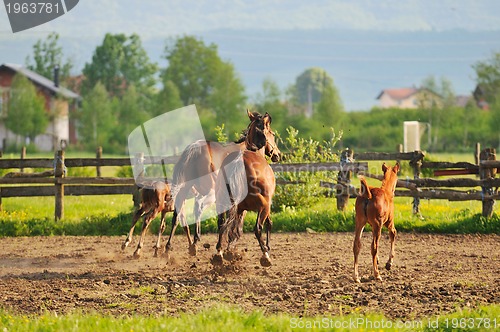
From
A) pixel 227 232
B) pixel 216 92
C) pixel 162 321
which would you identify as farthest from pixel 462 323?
pixel 216 92

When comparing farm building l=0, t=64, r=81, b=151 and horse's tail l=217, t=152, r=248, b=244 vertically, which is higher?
farm building l=0, t=64, r=81, b=151

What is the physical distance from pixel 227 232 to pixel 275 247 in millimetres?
2878

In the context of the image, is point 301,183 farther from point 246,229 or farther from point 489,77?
point 489,77

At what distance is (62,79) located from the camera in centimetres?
9744

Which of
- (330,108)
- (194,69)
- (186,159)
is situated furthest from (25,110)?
(186,159)

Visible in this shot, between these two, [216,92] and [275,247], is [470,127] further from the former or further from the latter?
[275,247]

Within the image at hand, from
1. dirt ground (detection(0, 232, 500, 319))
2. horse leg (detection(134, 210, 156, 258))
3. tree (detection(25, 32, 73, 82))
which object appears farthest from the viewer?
tree (detection(25, 32, 73, 82))

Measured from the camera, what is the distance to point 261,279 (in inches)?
390

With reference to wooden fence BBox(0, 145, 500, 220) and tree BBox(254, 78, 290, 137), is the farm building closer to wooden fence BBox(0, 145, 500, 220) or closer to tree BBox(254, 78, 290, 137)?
tree BBox(254, 78, 290, 137)

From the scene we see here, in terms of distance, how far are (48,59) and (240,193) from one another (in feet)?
293

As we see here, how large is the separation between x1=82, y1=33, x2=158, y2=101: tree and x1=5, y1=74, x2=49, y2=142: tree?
81.6 ft

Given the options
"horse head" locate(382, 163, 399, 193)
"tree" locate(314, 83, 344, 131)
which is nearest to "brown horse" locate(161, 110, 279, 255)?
"horse head" locate(382, 163, 399, 193)

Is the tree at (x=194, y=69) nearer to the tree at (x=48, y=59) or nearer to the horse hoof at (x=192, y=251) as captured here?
the tree at (x=48, y=59)

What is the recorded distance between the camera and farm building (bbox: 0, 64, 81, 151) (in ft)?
269
